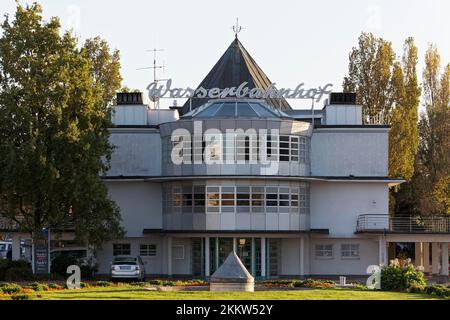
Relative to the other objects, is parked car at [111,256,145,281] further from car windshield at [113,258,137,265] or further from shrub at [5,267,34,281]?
shrub at [5,267,34,281]

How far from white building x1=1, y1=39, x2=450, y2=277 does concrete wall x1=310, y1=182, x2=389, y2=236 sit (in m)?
0.06

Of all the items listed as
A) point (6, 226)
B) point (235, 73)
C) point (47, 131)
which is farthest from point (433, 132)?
point (47, 131)

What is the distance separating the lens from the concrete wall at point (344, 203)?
Answer: 2566 inches

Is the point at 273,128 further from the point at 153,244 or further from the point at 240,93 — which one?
the point at 153,244

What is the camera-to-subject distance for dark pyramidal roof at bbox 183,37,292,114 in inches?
2933

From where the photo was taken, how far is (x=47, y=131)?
5475 centimetres

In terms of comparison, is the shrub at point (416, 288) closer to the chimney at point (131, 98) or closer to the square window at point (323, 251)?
the square window at point (323, 251)

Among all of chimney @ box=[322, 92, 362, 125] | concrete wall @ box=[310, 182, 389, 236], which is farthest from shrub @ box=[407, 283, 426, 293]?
chimney @ box=[322, 92, 362, 125]

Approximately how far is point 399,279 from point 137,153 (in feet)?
85.7

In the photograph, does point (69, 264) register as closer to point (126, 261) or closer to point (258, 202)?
point (126, 261)

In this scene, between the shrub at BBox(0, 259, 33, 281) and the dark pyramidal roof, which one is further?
the dark pyramidal roof

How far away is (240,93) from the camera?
65688mm
